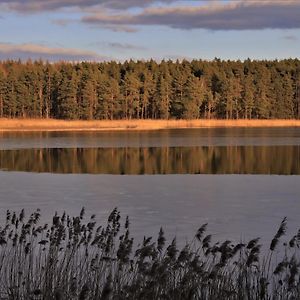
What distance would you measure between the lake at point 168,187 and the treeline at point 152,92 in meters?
55.8

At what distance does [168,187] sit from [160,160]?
31.3 ft

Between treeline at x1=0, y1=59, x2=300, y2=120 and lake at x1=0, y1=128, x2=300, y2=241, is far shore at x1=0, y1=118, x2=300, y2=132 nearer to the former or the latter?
treeline at x1=0, y1=59, x2=300, y2=120

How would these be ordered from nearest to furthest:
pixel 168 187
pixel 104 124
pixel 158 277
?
pixel 158 277
pixel 168 187
pixel 104 124

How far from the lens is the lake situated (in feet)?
38.2

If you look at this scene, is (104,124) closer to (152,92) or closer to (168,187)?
(152,92)

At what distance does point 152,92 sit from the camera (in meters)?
90.8

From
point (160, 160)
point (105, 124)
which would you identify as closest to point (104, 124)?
point (105, 124)

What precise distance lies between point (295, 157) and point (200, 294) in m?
20.5

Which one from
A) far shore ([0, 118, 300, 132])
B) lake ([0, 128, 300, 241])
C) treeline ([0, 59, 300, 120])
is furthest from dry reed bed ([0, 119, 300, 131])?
lake ([0, 128, 300, 241])

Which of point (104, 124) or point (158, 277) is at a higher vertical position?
point (158, 277)

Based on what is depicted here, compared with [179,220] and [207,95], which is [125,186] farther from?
[207,95]

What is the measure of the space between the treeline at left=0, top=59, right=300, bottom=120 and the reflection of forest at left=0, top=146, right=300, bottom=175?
176ft

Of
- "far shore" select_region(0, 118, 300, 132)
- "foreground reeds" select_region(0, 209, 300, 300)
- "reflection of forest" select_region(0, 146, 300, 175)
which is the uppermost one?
"foreground reeds" select_region(0, 209, 300, 300)

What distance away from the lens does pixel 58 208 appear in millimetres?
13102
